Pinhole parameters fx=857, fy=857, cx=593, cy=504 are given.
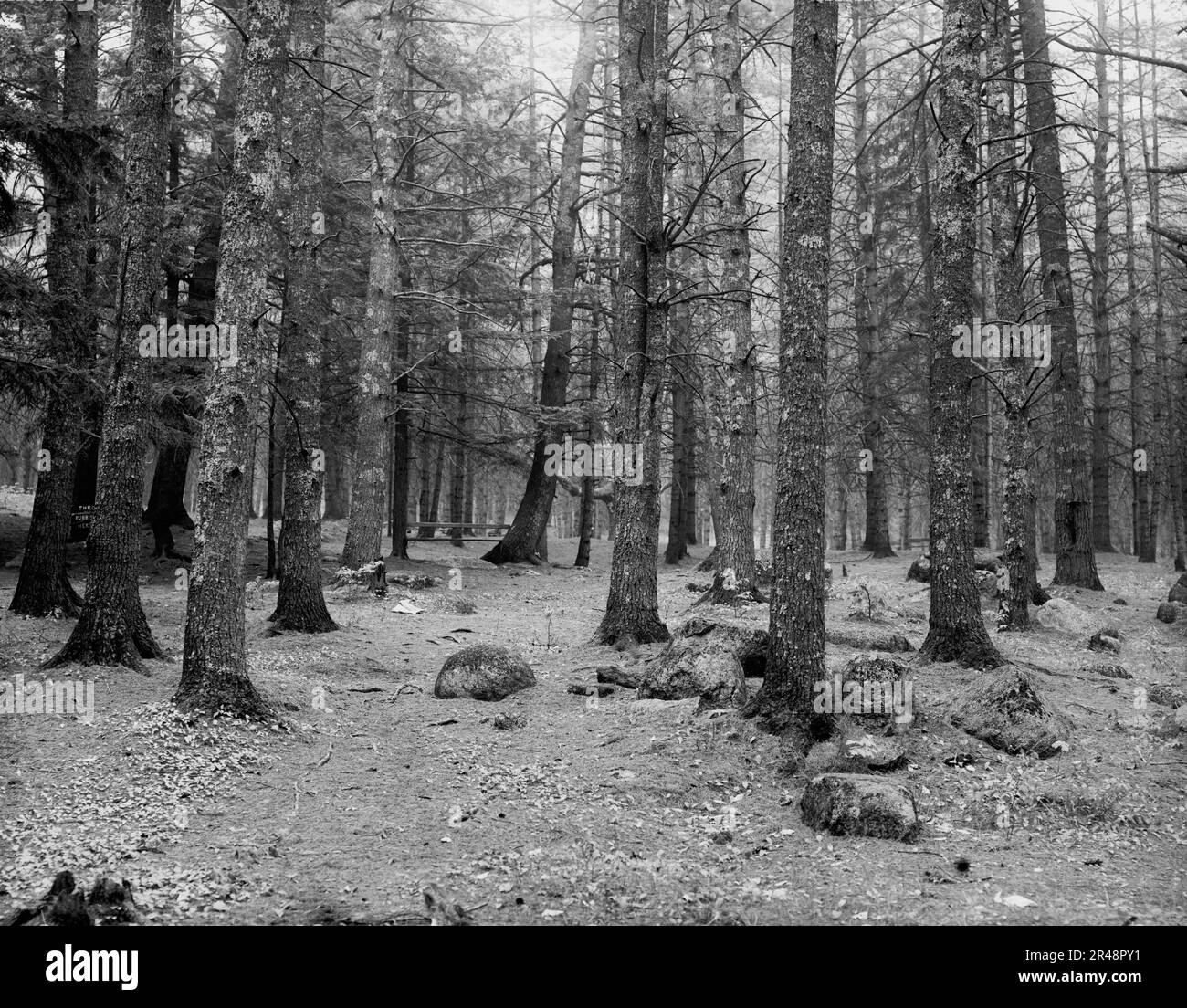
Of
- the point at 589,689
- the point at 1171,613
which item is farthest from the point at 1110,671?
the point at 589,689

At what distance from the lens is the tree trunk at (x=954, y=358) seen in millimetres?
9266

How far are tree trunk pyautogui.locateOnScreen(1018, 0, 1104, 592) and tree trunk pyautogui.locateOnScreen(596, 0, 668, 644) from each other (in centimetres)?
695

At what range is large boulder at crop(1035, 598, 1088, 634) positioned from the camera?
12156 mm

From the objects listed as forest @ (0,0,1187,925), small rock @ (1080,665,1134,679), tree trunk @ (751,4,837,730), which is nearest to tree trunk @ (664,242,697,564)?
forest @ (0,0,1187,925)

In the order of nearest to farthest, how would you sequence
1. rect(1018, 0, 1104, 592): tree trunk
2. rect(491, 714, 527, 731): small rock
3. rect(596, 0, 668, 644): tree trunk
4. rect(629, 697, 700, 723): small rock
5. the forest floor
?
the forest floor → rect(629, 697, 700, 723): small rock → rect(491, 714, 527, 731): small rock → rect(596, 0, 668, 644): tree trunk → rect(1018, 0, 1104, 592): tree trunk

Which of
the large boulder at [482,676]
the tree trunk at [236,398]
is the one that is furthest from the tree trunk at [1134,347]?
the tree trunk at [236,398]

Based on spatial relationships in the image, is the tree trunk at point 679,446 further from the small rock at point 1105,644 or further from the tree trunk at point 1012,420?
the small rock at point 1105,644

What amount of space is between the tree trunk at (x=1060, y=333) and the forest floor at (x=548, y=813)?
6.74 meters

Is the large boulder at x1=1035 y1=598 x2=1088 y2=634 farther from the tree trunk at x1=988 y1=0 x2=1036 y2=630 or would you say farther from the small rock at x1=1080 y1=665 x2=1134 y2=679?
the small rock at x1=1080 y1=665 x2=1134 y2=679

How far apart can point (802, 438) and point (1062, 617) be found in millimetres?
7512

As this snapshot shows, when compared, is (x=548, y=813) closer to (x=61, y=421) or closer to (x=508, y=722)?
(x=508, y=722)

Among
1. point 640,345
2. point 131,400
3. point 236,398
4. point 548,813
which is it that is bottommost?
point 548,813

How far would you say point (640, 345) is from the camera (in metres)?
10.7
